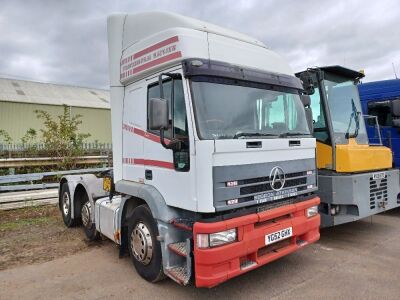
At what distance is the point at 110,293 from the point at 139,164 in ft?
5.15

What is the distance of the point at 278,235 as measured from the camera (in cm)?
388

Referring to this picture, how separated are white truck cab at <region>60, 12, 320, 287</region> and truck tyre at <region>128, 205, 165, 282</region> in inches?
0.5

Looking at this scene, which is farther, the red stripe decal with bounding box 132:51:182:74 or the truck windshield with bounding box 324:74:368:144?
the truck windshield with bounding box 324:74:368:144

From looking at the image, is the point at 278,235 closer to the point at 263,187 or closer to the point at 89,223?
the point at 263,187

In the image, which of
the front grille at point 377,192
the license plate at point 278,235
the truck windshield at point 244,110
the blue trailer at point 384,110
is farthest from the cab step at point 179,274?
the blue trailer at point 384,110

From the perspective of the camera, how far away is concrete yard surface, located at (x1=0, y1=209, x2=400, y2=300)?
392 cm

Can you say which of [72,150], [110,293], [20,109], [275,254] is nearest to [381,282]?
[275,254]

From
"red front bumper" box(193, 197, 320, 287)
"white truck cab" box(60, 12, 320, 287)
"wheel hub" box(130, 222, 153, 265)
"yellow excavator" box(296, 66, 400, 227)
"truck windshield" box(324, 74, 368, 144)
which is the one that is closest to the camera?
"red front bumper" box(193, 197, 320, 287)

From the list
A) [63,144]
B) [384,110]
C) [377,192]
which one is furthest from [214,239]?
[63,144]

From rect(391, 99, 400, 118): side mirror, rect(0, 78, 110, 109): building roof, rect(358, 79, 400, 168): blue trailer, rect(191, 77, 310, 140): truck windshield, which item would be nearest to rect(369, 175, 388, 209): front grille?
rect(358, 79, 400, 168): blue trailer

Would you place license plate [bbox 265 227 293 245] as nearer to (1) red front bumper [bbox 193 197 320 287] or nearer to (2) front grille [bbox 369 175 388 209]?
(1) red front bumper [bbox 193 197 320 287]

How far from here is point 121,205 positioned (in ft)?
15.4

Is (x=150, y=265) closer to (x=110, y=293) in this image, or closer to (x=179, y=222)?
(x=110, y=293)

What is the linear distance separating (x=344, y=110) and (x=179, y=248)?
4.03m
